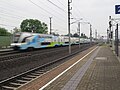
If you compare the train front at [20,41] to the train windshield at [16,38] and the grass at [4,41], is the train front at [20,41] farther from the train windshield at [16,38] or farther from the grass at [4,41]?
the grass at [4,41]

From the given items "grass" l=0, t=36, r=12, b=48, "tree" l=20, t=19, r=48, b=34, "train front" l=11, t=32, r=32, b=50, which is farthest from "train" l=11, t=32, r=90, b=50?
"tree" l=20, t=19, r=48, b=34

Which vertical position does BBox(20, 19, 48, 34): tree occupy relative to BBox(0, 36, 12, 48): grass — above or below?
above

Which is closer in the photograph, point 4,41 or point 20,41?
point 20,41

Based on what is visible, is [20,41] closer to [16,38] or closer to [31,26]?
[16,38]

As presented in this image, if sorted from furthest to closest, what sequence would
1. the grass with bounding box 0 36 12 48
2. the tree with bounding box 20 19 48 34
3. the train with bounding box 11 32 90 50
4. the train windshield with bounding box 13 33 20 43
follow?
the tree with bounding box 20 19 48 34 < the grass with bounding box 0 36 12 48 < the train windshield with bounding box 13 33 20 43 < the train with bounding box 11 32 90 50

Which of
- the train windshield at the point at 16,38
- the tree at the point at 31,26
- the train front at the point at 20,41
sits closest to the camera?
the train front at the point at 20,41

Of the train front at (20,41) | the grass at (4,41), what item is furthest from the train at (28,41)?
the grass at (4,41)

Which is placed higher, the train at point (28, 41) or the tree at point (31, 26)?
the tree at point (31, 26)

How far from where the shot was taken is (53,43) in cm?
5684

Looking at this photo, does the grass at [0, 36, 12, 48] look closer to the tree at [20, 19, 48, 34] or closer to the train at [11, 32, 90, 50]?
the train at [11, 32, 90, 50]

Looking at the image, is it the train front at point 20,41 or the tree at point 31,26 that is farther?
the tree at point 31,26

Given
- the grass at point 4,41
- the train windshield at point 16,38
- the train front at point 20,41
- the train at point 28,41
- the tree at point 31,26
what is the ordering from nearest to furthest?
the train front at point 20,41 → the train at point 28,41 → the train windshield at point 16,38 → the grass at point 4,41 → the tree at point 31,26

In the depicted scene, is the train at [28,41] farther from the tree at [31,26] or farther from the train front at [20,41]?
the tree at [31,26]

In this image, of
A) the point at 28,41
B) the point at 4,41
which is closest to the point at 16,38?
the point at 28,41
